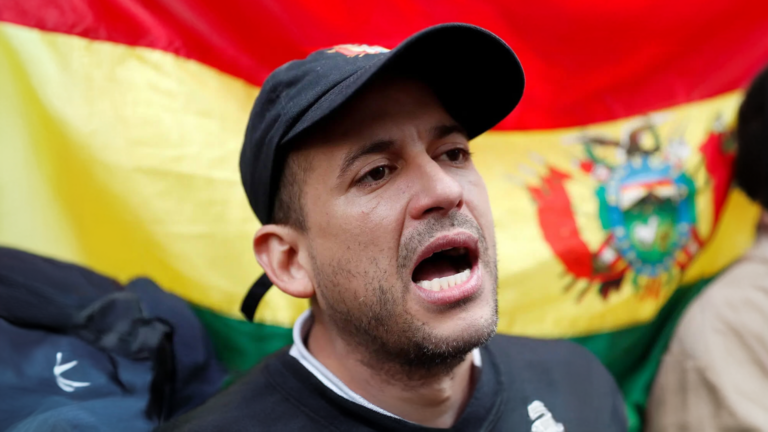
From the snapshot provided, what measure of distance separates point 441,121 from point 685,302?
53.8 inches

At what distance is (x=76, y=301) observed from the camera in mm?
1433

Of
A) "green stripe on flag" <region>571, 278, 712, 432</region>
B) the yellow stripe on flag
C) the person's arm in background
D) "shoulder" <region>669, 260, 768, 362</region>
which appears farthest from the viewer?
"green stripe on flag" <region>571, 278, 712, 432</region>

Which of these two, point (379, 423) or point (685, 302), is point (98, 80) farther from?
point (685, 302)

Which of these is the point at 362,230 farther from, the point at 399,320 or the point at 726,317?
the point at 726,317

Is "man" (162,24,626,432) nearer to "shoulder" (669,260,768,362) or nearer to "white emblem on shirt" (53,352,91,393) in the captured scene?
"white emblem on shirt" (53,352,91,393)

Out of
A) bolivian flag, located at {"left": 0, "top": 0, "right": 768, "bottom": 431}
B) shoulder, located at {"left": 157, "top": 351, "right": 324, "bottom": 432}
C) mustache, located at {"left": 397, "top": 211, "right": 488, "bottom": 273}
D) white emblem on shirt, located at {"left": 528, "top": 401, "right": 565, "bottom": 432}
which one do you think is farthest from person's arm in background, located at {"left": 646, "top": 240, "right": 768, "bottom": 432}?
shoulder, located at {"left": 157, "top": 351, "right": 324, "bottom": 432}

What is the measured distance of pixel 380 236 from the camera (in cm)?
112

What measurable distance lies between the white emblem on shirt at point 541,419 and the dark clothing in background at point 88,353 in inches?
32.0

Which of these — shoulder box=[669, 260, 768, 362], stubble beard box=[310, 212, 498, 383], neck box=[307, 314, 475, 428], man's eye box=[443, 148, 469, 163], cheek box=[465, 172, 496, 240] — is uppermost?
man's eye box=[443, 148, 469, 163]

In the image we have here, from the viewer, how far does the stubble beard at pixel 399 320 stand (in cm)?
109

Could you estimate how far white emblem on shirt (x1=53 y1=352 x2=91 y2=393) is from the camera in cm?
128

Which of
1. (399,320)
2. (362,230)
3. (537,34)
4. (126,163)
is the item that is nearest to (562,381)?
(399,320)

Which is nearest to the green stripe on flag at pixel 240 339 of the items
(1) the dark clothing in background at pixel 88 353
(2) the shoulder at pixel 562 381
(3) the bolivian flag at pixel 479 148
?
(3) the bolivian flag at pixel 479 148

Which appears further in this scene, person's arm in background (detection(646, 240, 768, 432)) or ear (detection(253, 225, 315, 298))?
person's arm in background (detection(646, 240, 768, 432))
